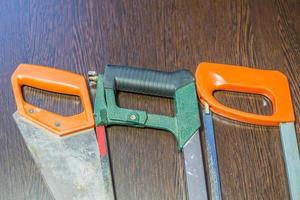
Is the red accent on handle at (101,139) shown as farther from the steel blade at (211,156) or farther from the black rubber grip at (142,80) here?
the steel blade at (211,156)

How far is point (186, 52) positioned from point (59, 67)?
0.25 meters

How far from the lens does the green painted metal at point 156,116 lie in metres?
0.78

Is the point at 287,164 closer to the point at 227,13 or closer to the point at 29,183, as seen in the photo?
the point at 227,13

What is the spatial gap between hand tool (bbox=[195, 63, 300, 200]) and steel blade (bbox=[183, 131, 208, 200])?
28 mm

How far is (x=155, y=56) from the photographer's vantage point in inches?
34.6

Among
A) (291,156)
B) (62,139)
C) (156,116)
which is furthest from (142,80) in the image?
(291,156)

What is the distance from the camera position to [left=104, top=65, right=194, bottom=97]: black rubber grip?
0.79 m

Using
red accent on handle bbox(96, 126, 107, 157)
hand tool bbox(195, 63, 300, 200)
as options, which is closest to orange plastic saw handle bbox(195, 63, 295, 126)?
hand tool bbox(195, 63, 300, 200)

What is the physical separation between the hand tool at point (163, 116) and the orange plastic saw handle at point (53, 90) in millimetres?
25

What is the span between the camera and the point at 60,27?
2.94ft

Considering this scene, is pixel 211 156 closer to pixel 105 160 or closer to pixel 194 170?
pixel 194 170

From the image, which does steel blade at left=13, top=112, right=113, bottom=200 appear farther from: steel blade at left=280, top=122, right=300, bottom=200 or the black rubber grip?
steel blade at left=280, top=122, right=300, bottom=200

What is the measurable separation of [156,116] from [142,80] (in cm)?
7

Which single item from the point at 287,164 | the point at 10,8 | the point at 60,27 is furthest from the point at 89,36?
the point at 287,164
